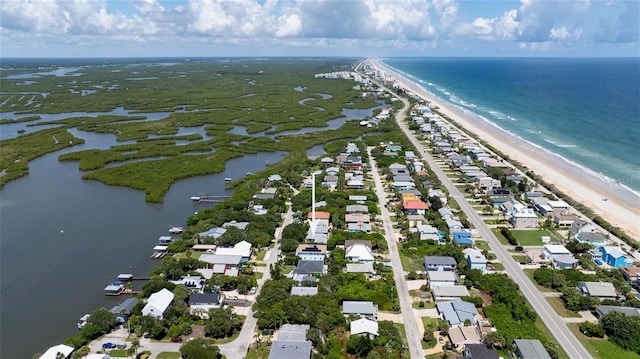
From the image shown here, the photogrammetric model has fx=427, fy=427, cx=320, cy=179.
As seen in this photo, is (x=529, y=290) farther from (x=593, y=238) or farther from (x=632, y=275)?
(x=593, y=238)

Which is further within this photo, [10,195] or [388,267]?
[10,195]

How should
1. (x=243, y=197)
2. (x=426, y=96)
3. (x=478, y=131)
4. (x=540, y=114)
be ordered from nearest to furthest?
(x=243, y=197) → (x=478, y=131) → (x=540, y=114) → (x=426, y=96)

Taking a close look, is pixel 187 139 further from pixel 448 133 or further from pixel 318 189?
pixel 448 133

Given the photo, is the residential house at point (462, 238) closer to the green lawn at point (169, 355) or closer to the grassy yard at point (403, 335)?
the grassy yard at point (403, 335)

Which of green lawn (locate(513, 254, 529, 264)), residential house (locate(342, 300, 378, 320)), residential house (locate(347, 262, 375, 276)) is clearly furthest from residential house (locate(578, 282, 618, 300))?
residential house (locate(342, 300, 378, 320))

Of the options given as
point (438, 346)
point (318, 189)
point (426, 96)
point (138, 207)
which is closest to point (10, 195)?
point (138, 207)

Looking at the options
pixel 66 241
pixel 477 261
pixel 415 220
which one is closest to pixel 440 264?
pixel 477 261

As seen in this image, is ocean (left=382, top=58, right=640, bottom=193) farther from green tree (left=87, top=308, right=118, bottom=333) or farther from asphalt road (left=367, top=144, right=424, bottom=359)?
green tree (left=87, top=308, right=118, bottom=333)
